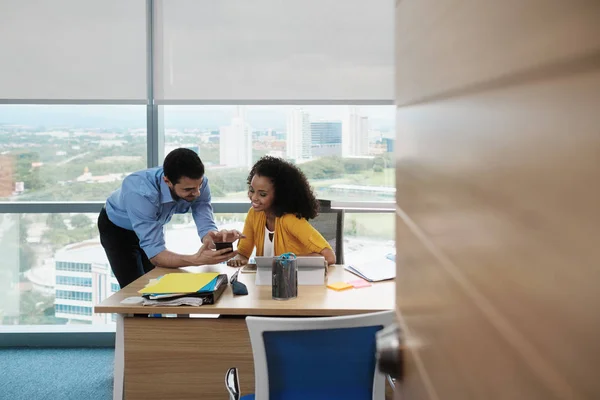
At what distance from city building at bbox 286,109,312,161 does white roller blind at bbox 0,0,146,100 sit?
3.53 feet

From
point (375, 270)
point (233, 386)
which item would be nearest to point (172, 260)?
point (375, 270)

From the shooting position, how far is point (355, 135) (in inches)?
174

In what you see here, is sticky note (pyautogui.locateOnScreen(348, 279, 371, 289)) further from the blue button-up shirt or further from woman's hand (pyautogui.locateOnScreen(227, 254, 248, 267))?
the blue button-up shirt

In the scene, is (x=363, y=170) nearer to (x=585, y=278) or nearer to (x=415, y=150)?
(x=415, y=150)

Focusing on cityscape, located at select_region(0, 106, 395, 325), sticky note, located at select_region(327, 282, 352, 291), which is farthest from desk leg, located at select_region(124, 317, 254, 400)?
cityscape, located at select_region(0, 106, 395, 325)

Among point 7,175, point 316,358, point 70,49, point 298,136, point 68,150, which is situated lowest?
point 316,358

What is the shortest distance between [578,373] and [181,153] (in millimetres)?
3133

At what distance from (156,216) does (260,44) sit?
5.14 ft

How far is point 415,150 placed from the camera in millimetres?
438

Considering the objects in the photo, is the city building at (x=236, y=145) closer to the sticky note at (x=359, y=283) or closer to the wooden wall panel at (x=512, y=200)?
the sticky note at (x=359, y=283)

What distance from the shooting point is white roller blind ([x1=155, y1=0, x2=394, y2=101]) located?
4.23 meters

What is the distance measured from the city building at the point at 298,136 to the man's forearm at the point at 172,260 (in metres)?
1.50

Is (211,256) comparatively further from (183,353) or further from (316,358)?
(316,358)

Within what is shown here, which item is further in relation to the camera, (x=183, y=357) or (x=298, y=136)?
(x=298, y=136)
